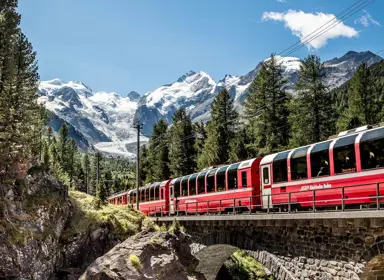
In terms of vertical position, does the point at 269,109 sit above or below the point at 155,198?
above

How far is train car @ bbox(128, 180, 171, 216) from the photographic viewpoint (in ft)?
130

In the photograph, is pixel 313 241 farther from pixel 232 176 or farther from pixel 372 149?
pixel 232 176

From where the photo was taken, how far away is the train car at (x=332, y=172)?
55.8 ft

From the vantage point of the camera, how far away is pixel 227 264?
1702 inches

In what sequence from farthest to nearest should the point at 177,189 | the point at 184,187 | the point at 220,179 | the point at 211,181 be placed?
1. the point at 177,189
2. the point at 184,187
3. the point at 211,181
4. the point at 220,179

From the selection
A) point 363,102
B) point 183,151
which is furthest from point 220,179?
point 183,151

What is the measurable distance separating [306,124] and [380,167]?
2662 cm

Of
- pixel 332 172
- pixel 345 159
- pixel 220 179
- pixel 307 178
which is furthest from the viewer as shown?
pixel 220 179

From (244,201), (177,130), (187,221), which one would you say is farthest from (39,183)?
(177,130)

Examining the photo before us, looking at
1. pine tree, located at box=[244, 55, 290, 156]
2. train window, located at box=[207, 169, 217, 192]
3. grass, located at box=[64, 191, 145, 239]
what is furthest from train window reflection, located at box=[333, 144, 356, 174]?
pine tree, located at box=[244, 55, 290, 156]

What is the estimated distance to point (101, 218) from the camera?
27.9 metres

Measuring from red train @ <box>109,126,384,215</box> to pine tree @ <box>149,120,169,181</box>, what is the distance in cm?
4094

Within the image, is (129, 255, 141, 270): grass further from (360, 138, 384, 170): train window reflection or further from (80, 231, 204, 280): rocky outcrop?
(360, 138, 384, 170): train window reflection

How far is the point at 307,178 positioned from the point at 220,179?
9439 mm
